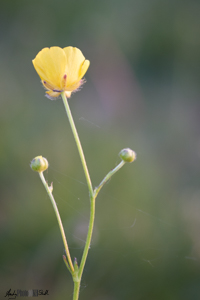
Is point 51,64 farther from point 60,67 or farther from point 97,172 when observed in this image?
point 97,172

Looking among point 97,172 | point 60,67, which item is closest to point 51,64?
point 60,67

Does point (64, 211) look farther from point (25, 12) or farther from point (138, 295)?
point (25, 12)

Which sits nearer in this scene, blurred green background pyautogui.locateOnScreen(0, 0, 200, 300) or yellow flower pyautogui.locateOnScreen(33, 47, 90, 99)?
yellow flower pyautogui.locateOnScreen(33, 47, 90, 99)

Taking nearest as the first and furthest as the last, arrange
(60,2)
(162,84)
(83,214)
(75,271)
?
(75,271) < (83,214) < (60,2) < (162,84)

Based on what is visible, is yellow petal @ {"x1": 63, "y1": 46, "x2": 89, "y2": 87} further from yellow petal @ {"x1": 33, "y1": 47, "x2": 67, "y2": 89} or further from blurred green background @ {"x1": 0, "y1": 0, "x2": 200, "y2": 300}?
blurred green background @ {"x1": 0, "y1": 0, "x2": 200, "y2": 300}

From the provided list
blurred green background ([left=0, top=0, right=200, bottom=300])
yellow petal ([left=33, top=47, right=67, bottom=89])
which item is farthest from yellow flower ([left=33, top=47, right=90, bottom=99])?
blurred green background ([left=0, top=0, right=200, bottom=300])

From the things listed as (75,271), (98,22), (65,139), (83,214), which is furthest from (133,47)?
(75,271)
